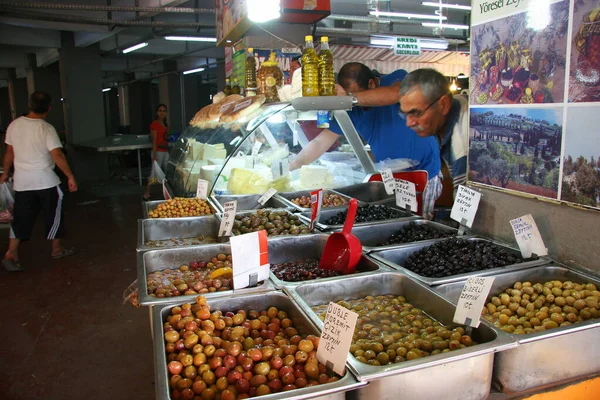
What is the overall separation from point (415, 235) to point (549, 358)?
1.40m

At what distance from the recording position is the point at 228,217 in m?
3.01

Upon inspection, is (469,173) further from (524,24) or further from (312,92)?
(312,92)

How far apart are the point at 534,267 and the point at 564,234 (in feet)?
0.67

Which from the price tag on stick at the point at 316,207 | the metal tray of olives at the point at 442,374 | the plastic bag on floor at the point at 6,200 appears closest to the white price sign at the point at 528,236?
the metal tray of olives at the point at 442,374

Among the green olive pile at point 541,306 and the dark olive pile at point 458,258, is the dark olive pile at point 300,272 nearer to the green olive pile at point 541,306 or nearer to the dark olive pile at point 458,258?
the dark olive pile at point 458,258

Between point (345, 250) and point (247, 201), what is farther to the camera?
point (247, 201)

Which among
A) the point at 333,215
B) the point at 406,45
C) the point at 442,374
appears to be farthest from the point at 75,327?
the point at 406,45

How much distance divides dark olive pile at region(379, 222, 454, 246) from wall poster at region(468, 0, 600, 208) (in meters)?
0.43

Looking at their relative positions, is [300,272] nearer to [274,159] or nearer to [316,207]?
[316,207]

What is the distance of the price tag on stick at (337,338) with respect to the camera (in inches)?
57.1

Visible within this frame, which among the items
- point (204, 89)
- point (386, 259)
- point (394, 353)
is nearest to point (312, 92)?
point (386, 259)

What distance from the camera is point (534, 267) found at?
2.25 metres

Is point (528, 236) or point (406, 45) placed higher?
point (406, 45)

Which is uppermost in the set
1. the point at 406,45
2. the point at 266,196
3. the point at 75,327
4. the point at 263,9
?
the point at 406,45
